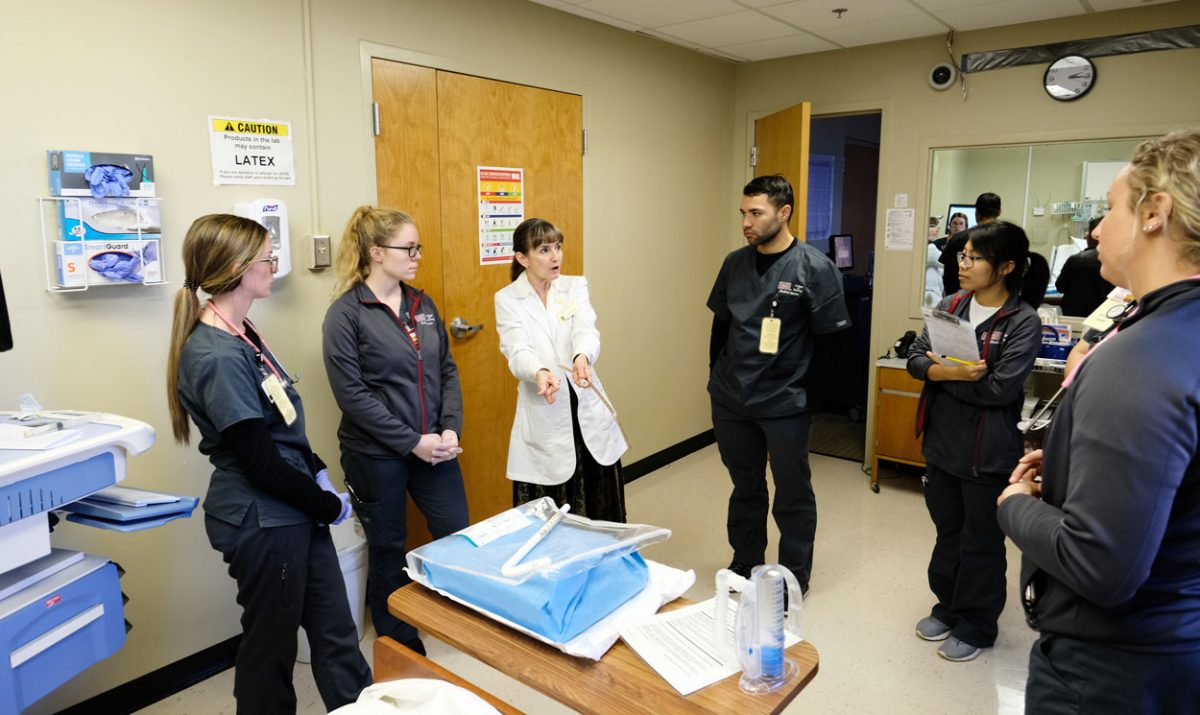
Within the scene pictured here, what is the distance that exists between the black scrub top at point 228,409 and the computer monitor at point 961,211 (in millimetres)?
3793

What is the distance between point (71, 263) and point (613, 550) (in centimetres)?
177

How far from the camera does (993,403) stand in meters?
2.39

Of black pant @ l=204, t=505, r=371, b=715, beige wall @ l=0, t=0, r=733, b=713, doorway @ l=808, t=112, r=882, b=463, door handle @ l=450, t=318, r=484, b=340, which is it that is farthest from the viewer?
doorway @ l=808, t=112, r=882, b=463

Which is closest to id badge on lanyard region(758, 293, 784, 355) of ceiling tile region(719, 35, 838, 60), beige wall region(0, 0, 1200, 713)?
beige wall region(0, 0, 1200, 713)

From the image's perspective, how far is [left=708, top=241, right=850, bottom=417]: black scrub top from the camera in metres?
2.79

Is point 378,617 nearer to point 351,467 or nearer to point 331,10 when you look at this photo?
point 351,467

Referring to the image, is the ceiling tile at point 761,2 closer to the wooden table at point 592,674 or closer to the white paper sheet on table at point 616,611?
the white paper sheet on table at point 616,611

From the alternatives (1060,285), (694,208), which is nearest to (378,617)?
(694,208)

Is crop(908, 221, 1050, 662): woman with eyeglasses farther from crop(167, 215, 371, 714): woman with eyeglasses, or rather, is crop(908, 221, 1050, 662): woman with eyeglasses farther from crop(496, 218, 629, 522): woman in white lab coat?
crop(167, 215, 371, 714): woman with eyeglasses

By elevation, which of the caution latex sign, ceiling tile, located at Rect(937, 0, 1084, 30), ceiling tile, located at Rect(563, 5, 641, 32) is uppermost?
ceiling tile, located at Rect(937, 0, 1084, 30)

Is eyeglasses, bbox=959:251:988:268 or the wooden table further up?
eyeglasses, bbox=959:251:988:268

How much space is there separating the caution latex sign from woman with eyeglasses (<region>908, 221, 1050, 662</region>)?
231 cm

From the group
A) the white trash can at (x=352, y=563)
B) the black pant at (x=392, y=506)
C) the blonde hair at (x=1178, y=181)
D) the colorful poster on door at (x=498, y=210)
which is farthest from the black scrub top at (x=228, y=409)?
the blonde hair at (x=1178, y=181)

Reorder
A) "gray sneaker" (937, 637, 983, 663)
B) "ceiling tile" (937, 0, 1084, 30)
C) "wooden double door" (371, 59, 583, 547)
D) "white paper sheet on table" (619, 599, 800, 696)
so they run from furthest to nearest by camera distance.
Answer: "ceiling tile" (937, 0, 1084, 30)
"wooden double door" (371, 59, 583, 547)
"gray sneaker" (937, 637, 983, 663)
"white paper sheet on table" (619, 599, 800, 696)
